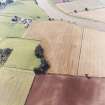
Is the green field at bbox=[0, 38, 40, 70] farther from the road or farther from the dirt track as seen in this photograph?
the road

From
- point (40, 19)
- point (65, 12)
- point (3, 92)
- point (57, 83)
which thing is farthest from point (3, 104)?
point (65, 12)

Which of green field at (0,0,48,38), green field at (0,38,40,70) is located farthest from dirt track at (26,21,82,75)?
green field at (0,0,48,38)

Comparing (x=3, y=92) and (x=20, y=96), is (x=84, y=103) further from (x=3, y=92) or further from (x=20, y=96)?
(x=3, y=92)

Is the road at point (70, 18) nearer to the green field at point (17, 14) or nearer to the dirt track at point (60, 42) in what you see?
the green field at point (17, 14)

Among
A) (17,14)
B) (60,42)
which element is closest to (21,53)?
(60,42)

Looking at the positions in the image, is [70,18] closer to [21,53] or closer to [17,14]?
[17,14]

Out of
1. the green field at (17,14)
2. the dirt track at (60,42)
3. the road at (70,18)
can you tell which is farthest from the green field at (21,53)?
the road at (70,18)
